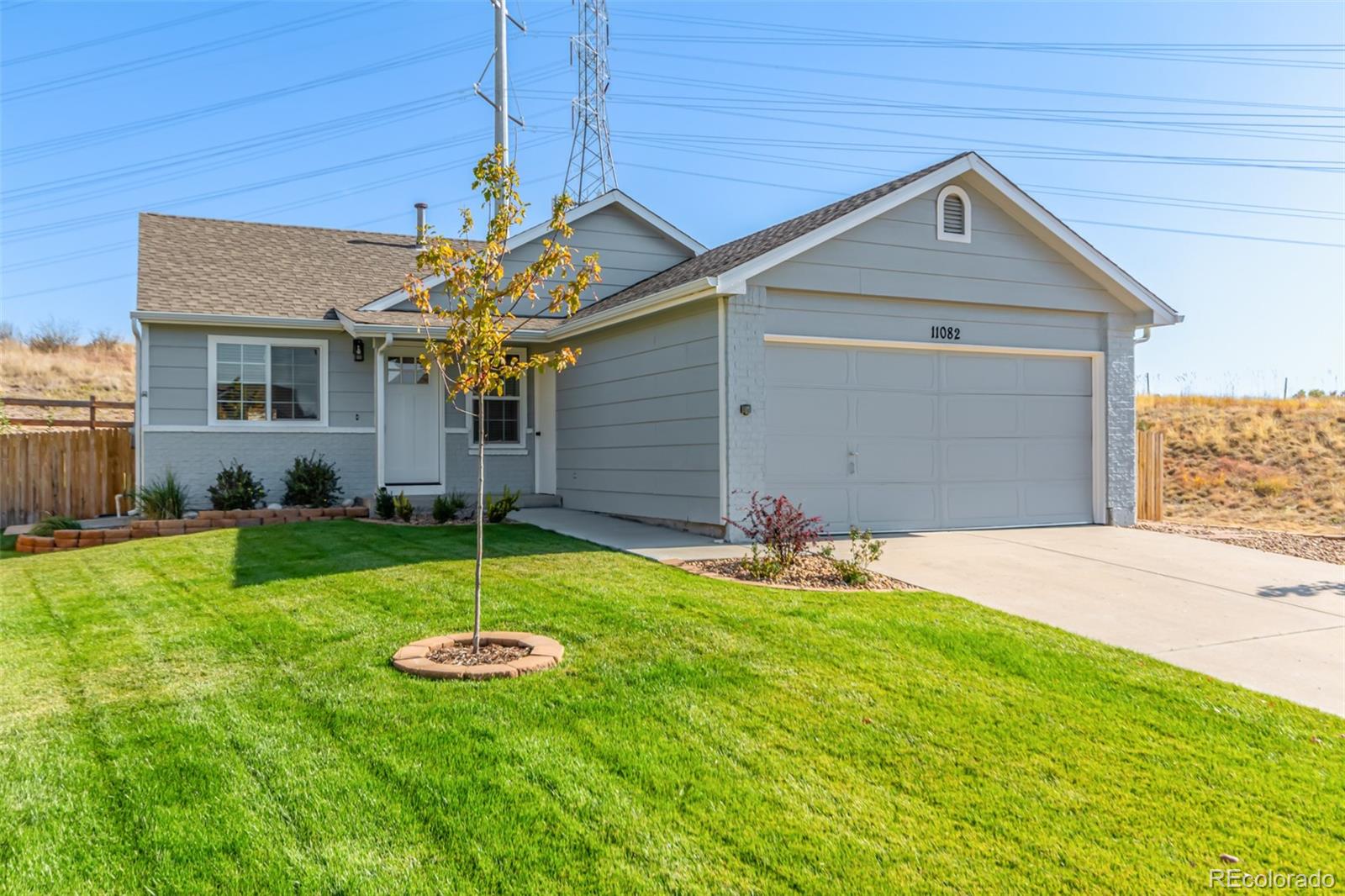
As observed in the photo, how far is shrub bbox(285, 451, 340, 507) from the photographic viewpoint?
13.2m

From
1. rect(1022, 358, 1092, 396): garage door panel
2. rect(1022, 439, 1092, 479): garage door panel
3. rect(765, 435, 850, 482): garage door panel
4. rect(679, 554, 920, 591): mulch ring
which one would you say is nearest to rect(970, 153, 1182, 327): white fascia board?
rect(1022, 358, 1092, 396): garage door panel

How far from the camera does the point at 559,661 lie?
5426mm

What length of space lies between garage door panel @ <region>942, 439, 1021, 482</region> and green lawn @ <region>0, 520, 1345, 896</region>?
5.52 m

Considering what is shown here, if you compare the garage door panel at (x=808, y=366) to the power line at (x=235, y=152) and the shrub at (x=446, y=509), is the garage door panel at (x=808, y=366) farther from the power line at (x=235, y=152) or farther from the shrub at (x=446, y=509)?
the power line at (x=235, y=152)

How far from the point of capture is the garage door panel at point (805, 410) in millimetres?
10953

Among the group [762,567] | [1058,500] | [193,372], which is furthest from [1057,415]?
[193,372]

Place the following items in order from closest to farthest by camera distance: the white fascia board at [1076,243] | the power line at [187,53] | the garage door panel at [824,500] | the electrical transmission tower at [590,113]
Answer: the garage door panel at [824,500] < the white fascia board at [1076,243] < the electrical transmission tower at [590,113] < the power line at [187,53]

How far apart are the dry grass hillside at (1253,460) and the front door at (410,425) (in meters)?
12.8

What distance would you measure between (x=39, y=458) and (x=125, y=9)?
12.7 metres

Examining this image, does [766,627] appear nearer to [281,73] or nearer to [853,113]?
[853,113]

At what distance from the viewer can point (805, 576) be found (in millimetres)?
8281

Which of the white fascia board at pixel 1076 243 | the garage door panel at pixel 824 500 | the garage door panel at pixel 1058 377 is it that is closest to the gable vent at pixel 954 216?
the white fascia board at pixel 1076 243

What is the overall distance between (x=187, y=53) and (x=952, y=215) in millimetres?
23997

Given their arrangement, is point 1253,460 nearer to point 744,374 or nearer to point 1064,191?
point 1064,191
